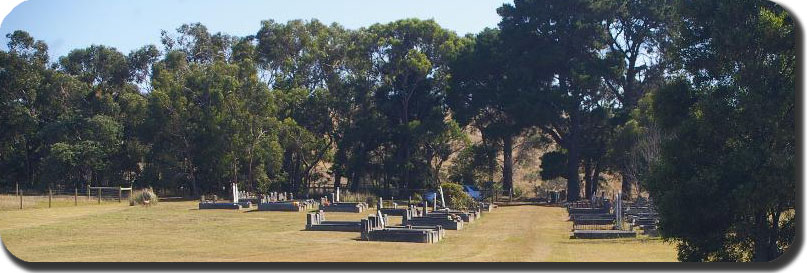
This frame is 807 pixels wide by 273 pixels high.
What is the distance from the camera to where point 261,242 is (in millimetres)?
20281

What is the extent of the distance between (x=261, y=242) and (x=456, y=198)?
18.2 meters

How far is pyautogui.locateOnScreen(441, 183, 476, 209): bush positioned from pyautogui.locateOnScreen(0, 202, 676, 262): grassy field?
6588mm

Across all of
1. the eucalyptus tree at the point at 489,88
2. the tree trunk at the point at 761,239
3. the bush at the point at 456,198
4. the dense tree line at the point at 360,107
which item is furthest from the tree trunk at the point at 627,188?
the tree trunk at the point at 761,239

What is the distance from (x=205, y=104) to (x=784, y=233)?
3917 centimetres

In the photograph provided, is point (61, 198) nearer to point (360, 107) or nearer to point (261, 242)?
point (360, 107)

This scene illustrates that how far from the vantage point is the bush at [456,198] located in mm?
37031

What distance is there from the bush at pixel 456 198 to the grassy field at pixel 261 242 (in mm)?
6588

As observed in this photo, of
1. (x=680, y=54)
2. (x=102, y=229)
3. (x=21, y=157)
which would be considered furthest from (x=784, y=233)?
(x=21, y=157)

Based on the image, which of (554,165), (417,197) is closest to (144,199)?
(417,197)

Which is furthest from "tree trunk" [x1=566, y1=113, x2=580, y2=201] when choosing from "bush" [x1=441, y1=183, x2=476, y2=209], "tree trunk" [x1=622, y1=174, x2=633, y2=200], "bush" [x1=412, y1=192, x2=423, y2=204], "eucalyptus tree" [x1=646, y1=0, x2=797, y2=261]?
"eucalyptus tree" [x1=646, y1=0, x2=797, y2=261]

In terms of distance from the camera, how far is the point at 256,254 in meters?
17.3

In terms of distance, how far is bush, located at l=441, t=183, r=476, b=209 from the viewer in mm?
37031

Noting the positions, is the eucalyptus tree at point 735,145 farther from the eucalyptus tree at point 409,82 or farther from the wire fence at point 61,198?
the eucalyptus tree at point 409,82

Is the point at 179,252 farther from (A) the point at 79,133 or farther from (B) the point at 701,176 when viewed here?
(A) the point at 79,133
